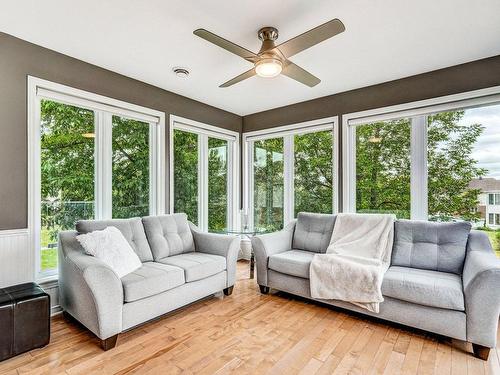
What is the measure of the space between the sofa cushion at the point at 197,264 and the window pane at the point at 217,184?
1.43m

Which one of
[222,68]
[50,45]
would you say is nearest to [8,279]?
[50,45]

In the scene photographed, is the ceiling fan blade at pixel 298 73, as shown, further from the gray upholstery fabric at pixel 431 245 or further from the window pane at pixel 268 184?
the window pane at pixel 268 184

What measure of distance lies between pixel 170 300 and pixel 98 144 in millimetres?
1896

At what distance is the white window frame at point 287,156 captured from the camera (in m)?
3.92

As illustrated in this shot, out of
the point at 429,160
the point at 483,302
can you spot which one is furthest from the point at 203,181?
the point at 483,302

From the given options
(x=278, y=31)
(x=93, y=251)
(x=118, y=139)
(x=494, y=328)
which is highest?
(x=278, y=31)

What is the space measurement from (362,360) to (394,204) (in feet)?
6.74

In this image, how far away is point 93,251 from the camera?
2404 millimetres

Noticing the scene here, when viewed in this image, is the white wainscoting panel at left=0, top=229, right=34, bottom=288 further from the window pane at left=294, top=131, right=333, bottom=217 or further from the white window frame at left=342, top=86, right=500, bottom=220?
the white window frame at left=342, top=86, right=500, bottom=220

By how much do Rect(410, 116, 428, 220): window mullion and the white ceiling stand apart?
0.63 metres

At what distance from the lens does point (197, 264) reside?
2818 mm

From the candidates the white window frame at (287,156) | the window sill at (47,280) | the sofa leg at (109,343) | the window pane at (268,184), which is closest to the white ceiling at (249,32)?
the white window frame at (287,156)

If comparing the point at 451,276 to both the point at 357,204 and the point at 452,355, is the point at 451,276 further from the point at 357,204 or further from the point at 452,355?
the point at 357,204

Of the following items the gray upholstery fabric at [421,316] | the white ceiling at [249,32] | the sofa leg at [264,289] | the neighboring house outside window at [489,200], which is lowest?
the sofa leg at [264,289]
